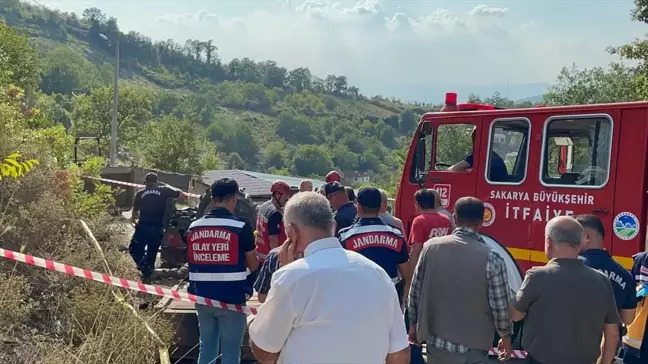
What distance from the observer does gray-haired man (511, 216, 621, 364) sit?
144 inches

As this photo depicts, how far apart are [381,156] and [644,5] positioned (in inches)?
5156

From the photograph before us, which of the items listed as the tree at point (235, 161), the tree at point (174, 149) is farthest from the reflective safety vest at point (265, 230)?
the tree at point (235, 161)

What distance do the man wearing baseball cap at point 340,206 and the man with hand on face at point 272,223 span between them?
0.45 meters

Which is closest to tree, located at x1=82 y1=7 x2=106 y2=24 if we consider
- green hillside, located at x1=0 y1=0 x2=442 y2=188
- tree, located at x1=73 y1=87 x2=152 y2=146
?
green hillside, located at x1=0 y1=0 x2=442 y2=188

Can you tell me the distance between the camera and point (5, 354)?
4824 mm

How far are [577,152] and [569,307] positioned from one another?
279cm

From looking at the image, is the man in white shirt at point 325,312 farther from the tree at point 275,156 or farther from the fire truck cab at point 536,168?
the tree at point 275,156

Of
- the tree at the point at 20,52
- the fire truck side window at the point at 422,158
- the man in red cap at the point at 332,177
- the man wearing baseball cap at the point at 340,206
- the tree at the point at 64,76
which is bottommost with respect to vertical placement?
the man wearing baseball cap at the point at 340,206

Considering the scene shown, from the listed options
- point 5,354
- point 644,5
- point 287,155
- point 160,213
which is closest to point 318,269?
point 5,354

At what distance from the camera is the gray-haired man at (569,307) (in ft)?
12.0

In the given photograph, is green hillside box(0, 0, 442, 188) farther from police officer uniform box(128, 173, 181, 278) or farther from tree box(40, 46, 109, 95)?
police officer uniform box(128, 173, 181, 278)

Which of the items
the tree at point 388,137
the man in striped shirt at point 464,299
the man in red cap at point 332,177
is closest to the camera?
the man in striped shirt at point 464,299

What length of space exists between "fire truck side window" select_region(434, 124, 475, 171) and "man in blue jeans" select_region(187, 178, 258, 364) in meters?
2.97

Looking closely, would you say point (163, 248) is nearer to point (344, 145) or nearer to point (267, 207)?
point (267, 207)
